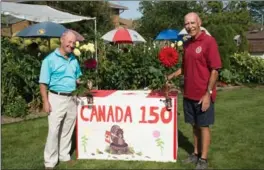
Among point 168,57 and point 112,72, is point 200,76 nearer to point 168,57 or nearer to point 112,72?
point 168,57

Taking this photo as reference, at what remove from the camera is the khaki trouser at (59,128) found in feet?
15.9

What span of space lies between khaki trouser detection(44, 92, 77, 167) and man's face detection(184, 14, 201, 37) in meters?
1.62

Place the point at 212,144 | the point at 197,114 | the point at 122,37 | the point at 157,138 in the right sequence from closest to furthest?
the point at 197,114 < the point at 157,138 < the point at 212,144 < the point at 122,37

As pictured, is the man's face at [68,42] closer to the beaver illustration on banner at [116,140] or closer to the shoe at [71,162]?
the beaver illustration on banner at [116,140]

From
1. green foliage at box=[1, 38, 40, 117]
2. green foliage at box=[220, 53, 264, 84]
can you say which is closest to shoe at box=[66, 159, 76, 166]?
green foliage at box=[1, 38, 40, 117]

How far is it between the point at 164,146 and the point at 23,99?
4582mm

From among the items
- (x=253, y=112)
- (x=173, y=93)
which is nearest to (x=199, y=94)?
(x=173, y=93)

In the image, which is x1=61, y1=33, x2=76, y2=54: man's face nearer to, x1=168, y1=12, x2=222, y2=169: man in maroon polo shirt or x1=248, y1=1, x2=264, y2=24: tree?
x1=168, y1=12, x2=222, y2=169: man in maroon polo shirt

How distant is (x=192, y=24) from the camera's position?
474 cm

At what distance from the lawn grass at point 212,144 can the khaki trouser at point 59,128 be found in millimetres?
163

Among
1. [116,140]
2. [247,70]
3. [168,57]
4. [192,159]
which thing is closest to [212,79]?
[168,57]

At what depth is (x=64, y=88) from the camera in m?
4.87

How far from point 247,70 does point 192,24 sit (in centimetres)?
1080

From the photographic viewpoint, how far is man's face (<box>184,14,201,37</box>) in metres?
4.71
